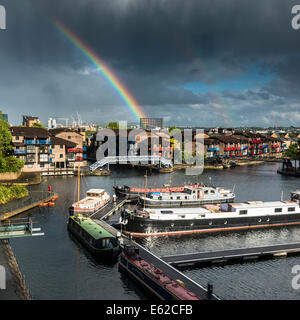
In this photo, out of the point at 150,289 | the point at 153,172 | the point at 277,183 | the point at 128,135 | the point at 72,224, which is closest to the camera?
the point at 150,289

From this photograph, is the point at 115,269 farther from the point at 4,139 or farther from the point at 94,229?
the point at 4,139

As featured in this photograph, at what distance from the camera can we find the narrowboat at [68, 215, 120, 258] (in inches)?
1043

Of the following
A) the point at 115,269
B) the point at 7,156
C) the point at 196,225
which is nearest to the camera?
the point at 115,269

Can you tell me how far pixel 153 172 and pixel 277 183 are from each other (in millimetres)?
26285

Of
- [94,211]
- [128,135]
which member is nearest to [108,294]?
[94,211]

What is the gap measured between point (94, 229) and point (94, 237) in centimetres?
218

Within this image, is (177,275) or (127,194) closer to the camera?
(177,275)

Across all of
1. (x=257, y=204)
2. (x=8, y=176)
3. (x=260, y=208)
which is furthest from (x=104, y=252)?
(x=8, y=176)

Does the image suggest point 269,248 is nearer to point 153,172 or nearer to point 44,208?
point 44,208

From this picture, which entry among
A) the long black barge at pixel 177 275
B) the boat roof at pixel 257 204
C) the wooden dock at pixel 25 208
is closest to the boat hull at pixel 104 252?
the long black barge at pixel 177 275

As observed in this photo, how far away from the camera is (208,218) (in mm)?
34938

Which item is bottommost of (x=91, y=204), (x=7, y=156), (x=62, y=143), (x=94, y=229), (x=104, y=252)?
(x=104, y=252)

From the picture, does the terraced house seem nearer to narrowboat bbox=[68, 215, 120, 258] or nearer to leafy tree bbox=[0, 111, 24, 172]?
leafy tree bbox=[0, 111, 24, 172]

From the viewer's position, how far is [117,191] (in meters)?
50.7
